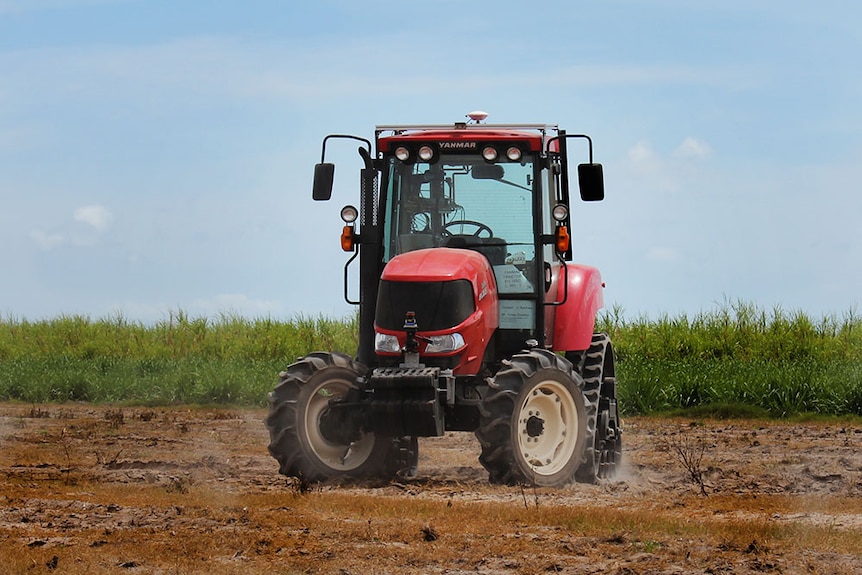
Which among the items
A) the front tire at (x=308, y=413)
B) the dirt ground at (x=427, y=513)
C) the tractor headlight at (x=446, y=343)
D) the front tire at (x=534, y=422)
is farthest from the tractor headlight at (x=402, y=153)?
the dirt ground at (x=427, y=513)

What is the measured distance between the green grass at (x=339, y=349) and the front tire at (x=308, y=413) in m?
8.40

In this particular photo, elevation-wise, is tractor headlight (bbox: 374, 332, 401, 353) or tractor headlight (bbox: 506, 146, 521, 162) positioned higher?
tractor headlight (bbox: 506, 146, 521, 162)

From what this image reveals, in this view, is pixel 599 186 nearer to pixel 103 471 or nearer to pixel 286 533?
pixel 286 533

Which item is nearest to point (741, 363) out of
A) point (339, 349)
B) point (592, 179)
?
point (339, 349)

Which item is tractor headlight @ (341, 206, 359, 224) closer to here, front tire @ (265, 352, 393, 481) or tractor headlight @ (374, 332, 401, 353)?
tractor headlight @ (374, 332, 401, 353)

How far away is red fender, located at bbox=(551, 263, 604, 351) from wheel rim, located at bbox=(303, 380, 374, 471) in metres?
2.19

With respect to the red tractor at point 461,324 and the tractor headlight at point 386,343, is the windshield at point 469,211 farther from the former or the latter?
the tractor headlight at point 386,343

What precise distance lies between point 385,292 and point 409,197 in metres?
1.29

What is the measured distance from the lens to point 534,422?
11094 millimetres

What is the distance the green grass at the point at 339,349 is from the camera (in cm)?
1873

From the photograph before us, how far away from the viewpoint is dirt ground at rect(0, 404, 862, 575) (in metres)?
8.09

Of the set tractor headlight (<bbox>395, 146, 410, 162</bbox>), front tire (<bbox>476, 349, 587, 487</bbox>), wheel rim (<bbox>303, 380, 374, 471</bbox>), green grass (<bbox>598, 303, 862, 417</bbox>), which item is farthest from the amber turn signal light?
green grass (<bbox>598, 303, 862, 417</bbox>)

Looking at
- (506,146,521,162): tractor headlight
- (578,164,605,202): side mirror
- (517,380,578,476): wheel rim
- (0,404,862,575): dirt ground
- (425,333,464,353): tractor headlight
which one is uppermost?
(506,146,521,162): tractor headlight

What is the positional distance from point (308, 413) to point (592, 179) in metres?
3.42
